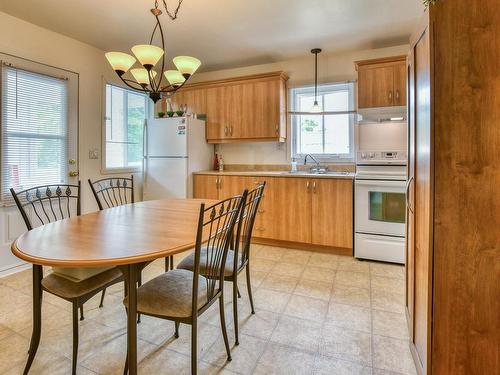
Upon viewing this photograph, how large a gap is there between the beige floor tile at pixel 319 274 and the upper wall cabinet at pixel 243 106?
5.71 ft

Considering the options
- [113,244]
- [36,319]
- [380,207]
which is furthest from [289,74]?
[36,319]

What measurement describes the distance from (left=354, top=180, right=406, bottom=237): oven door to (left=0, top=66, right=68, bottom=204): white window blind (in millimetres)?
3334

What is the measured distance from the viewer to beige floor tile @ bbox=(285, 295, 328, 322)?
7.01 feet

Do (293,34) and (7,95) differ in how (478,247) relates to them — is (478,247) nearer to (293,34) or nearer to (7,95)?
(293,34)

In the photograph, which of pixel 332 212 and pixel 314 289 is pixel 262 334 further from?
pixel 332 212

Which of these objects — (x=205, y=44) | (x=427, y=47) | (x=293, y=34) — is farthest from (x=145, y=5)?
(x=427, y=47)

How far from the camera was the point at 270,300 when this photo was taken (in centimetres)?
237

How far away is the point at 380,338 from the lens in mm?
1867

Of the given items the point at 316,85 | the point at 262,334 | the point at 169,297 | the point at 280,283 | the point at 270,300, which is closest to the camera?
the point at 169,297

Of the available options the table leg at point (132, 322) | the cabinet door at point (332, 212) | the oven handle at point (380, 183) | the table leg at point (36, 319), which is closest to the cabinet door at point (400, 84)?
the oven handle at point (380, 183)

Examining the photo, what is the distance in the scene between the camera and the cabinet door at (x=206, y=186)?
13.0 ft

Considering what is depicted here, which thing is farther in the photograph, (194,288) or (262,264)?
(262,264)

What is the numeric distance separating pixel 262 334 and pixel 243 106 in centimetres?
296

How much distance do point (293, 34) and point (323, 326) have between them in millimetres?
2939
